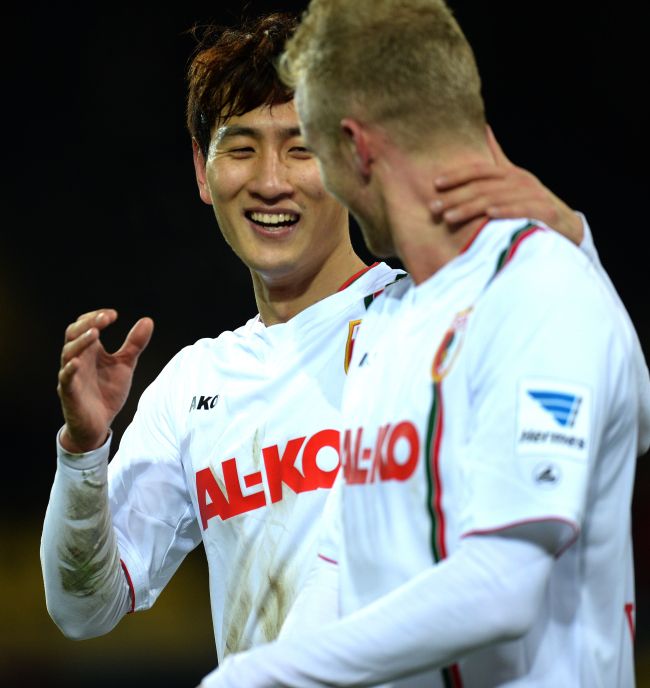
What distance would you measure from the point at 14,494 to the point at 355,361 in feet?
9.62

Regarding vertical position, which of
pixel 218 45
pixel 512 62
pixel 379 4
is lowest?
pixel 379 4

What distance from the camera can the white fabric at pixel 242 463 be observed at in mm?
1958

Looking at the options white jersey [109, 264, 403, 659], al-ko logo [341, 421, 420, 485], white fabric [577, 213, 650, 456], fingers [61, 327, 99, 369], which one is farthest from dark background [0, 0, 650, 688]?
al-ko logo [341, 421, 420, 485]

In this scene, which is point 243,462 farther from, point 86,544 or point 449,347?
point 449,347

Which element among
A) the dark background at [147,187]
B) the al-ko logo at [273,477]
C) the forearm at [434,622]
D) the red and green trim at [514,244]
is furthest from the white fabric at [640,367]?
the dark background at [147,187]

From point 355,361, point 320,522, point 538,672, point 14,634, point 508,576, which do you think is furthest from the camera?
point 14,634

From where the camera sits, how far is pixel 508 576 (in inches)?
43.6

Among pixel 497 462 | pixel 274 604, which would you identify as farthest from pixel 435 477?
pixel 274 604

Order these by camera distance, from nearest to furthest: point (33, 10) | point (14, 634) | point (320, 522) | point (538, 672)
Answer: point (538, 672) < point (320, 522) < point (14, 634) < point (33, 10)

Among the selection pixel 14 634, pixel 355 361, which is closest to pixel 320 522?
pixel 355 361

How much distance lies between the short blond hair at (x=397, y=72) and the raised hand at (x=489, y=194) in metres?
0.05

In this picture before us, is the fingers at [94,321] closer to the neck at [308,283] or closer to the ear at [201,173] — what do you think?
the neck at [308,283]

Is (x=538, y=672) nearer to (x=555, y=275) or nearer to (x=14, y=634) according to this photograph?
(x=555, y=275)

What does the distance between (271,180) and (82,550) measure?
73 cm
